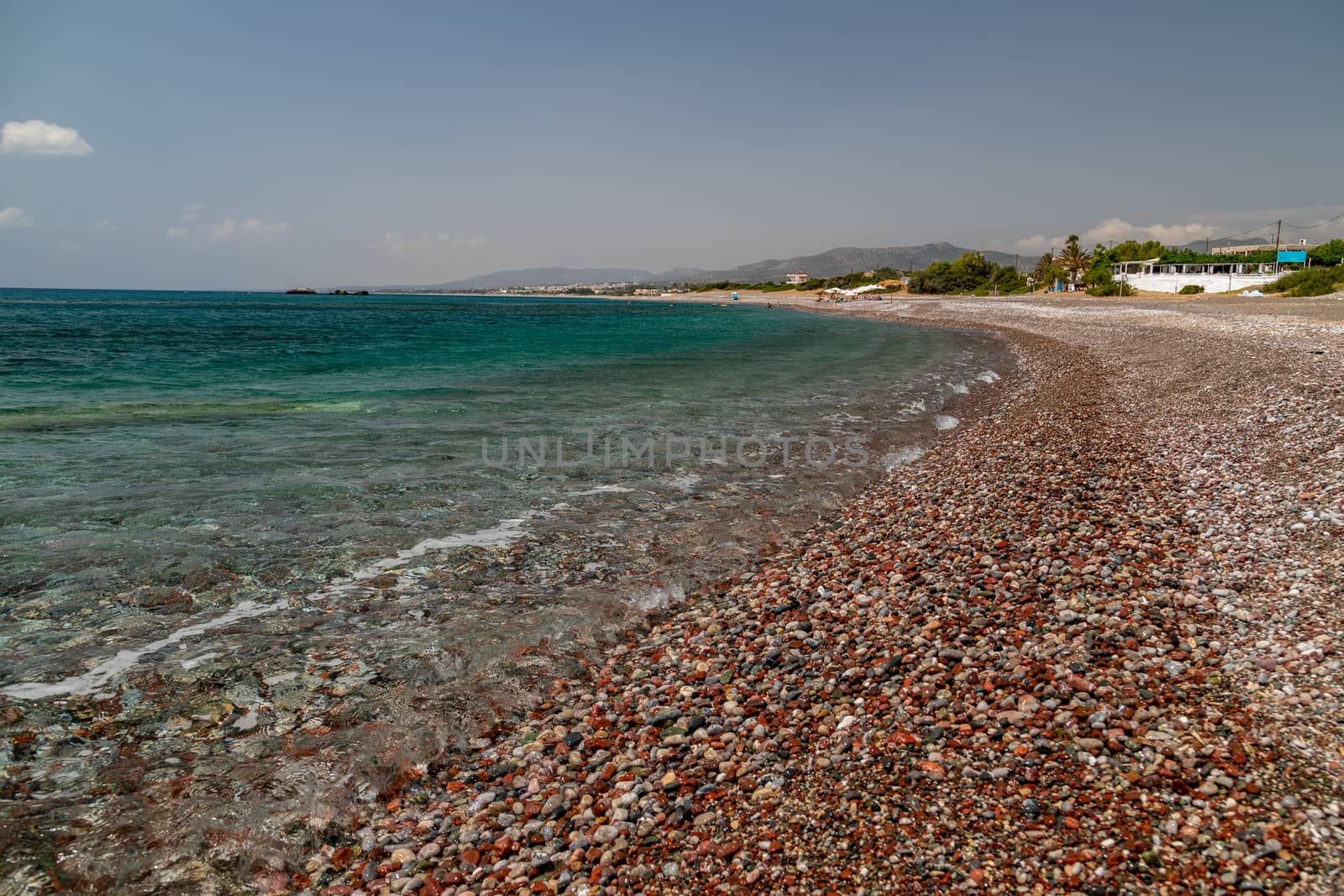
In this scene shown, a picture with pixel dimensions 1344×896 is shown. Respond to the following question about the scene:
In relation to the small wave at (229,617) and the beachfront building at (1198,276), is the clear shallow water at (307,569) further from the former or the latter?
the beachfront building at (1198,276)

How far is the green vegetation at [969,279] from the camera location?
124062mm

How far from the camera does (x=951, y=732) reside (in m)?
4.57

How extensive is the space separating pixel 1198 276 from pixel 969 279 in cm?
5426

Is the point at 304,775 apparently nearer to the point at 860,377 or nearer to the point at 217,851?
the point at 217,851

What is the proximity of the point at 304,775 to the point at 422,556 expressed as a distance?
4181 mm

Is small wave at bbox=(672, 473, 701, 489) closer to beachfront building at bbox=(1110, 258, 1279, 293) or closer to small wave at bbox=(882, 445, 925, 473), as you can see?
small wave at bbox=(882, 445, 925, 473)

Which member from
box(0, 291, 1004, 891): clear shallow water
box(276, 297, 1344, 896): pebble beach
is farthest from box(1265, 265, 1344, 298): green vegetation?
box(276, 297, 1344, 896): pebble beach

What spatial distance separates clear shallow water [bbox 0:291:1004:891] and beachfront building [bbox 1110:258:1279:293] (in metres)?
73.8

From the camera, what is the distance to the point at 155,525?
32.0 feet

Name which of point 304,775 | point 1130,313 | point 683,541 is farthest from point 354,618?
point 1130,313

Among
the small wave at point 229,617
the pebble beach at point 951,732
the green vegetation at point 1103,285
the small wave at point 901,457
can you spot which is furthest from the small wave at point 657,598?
the green vegetation at point 1103,285

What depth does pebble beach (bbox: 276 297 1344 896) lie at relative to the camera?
11.7 ft

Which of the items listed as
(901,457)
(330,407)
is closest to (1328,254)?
(901,457)

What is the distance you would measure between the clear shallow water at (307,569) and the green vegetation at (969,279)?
11875cm
